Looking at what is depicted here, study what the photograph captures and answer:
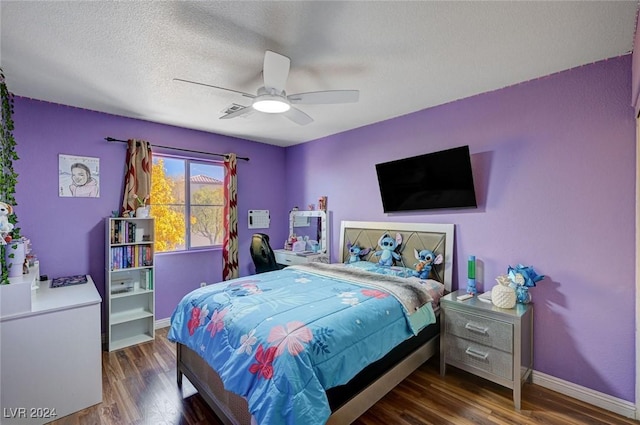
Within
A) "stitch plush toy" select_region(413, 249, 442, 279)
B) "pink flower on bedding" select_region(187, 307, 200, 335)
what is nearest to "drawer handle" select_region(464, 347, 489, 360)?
"stitch plush toy" select_region(413, 249, 442, 279)

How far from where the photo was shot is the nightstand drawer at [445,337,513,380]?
2.15 metres

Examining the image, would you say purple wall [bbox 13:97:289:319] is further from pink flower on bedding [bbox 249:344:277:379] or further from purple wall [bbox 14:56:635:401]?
pink flower on bedding [bbox 249:344:277:379]

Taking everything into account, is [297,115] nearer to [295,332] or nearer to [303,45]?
[303,45]

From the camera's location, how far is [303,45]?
1.94 metres

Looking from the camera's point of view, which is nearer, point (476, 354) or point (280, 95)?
point (280, 95)

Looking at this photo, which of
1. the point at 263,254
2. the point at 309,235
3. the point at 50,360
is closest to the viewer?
the point at 50,360

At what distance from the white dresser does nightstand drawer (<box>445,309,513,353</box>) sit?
275cm

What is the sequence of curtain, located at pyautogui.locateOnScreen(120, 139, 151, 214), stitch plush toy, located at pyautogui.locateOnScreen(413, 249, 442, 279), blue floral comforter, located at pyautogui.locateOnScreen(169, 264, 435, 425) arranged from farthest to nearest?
curtain, located at pyautogui.locateOnScreen(120, 139, 151, 214) → stitch plush toy, located at pyautogui.locateOnScreen(413, 249, 442, 279) → blue floral comforter, located at pyautogui.locateOnScreen(169, 264, 435, 425)

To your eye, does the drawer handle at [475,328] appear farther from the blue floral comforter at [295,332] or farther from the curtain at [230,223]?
the curtain at [230,223]

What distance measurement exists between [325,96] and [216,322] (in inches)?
67.9

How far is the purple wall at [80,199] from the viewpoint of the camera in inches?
112

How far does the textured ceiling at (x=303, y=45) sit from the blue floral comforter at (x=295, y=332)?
62.1 inches

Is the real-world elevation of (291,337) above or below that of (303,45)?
below
